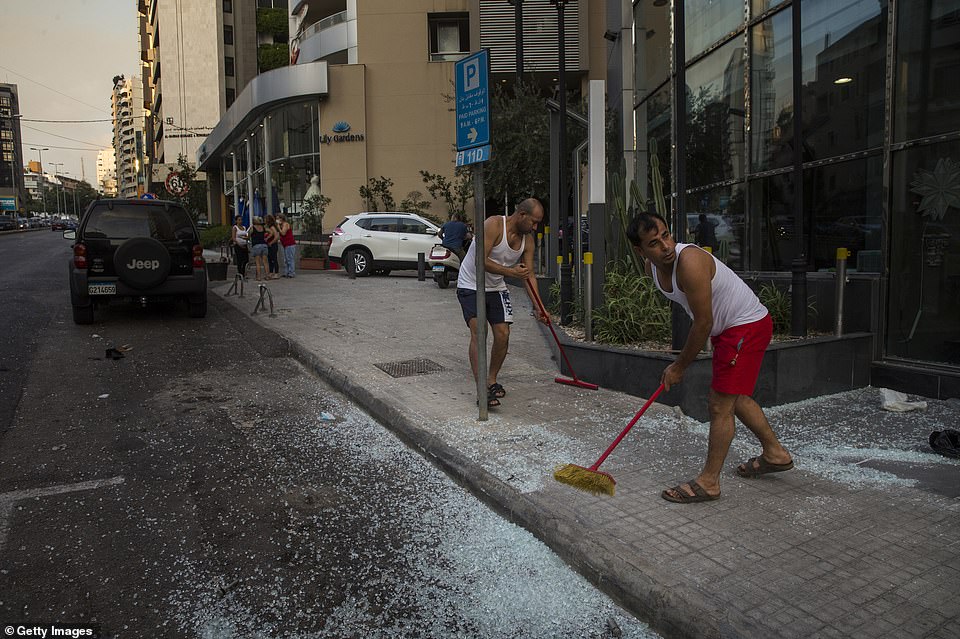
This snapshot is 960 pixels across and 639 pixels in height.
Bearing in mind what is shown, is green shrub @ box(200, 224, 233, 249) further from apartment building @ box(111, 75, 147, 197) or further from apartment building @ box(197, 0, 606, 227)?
apartment building @ box(111, 75, 147, 197)

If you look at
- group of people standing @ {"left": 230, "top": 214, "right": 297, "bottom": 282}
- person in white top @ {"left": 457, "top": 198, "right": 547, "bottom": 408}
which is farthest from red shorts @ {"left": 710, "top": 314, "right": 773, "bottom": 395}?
group of people standing @ {"left": 230, "top": 214, "right": 297, "bottom": 282}

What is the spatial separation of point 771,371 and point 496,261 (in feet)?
7.99

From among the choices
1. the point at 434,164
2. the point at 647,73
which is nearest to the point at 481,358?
the point at 647,73

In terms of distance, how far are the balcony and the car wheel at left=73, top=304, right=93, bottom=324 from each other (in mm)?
20159

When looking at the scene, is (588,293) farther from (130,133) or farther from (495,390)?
(130,133)

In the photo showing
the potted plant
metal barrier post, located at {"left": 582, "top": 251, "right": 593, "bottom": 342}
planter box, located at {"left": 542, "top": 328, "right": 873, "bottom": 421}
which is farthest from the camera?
the potted plant

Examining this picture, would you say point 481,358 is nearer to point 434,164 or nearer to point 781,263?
point 781,263

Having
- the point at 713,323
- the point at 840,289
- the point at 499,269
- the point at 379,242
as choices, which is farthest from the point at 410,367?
the point at 379,242

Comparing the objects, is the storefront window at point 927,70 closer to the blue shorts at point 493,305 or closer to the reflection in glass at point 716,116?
the reflection in glass at point 716,116

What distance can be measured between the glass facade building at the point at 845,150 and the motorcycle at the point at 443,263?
24.1ft

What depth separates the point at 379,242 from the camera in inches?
810

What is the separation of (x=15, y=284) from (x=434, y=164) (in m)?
15.6

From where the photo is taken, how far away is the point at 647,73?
14.3 metres

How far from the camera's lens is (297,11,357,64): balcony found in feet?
93.9
